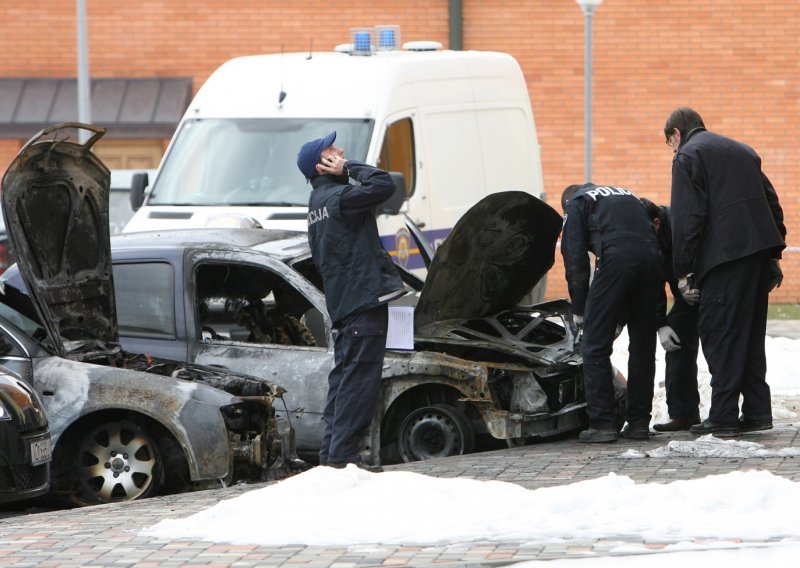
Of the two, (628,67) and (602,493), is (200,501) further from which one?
(628,67)

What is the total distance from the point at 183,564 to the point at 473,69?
973cm

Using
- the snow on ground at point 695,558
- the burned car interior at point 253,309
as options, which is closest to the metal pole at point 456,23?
the burned car interior at point 253,309

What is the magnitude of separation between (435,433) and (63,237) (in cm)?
260

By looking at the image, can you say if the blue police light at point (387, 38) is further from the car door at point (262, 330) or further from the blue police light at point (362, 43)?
the car door at point (262, 330)

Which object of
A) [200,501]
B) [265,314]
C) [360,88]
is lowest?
[200,501]

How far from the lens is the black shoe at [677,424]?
33.6 feet

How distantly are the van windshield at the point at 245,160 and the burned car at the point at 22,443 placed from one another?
15.9 ft

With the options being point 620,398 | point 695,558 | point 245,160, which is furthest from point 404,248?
point 695,558

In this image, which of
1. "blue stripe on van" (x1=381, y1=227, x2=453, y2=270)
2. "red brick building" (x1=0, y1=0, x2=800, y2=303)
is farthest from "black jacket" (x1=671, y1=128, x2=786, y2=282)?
"red brick building" (x1=0, y1=0, x2=800, y2=303)

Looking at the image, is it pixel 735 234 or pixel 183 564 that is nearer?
pixel 183 564

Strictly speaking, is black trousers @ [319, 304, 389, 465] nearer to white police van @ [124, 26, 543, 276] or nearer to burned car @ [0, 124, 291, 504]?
burned car @ [0, 124, 291, 504]

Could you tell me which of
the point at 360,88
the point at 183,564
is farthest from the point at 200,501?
the point at 360,88

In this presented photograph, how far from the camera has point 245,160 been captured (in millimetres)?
13281

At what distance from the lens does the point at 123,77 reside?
22.2 m
